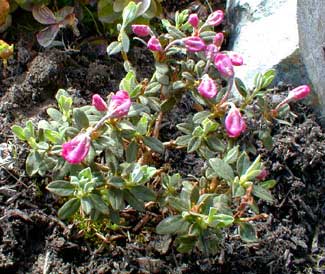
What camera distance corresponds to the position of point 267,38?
8.43 ft

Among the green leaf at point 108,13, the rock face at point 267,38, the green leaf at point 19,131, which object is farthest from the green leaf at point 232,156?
the green leaf at point 108,13

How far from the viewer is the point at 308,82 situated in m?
2.51

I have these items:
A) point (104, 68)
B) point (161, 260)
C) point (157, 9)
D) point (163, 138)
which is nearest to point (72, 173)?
point (161, 260)

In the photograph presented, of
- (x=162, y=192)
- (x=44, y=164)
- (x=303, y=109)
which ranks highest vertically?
(x=44, y=164)

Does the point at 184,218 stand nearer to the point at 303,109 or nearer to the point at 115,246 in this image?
the point at 115,246

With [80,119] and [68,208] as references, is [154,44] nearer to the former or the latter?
[80,119]

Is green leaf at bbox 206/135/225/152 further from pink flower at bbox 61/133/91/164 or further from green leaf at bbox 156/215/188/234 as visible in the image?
pink flower at bbox 61/133/91/164

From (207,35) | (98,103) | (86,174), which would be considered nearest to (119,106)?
(98,103)

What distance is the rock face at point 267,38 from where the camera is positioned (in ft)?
8.21


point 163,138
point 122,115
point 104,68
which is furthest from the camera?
point 104,68

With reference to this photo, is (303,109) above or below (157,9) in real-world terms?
below

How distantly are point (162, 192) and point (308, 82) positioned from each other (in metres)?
0.85

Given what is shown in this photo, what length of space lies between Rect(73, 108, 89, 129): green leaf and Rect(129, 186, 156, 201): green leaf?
0.21 metres

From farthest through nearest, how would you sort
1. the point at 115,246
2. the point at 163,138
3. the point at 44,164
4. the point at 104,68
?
the point at 104,68 < the point at 163,138 < the point at 115,246 < the point at 44,164
